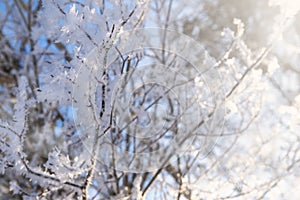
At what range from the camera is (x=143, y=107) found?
1430mm

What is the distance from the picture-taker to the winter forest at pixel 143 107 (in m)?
0.87

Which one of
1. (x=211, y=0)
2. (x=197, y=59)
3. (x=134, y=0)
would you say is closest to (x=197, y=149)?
(x=197, y=59)

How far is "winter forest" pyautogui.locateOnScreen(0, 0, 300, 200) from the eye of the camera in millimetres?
874

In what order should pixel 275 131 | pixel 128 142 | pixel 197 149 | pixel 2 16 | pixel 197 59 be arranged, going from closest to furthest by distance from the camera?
pixel 197 149 → pixel 128 142 → pixel 197 59 → pixel 275 131 → pixel 2 16

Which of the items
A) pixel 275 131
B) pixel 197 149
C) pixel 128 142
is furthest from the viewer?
pixel 275 131

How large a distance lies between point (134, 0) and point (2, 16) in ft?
8.03

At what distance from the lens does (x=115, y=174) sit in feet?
4.55

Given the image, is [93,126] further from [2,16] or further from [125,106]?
[2,16]

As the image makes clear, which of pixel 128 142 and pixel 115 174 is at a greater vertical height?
pixel 128 142

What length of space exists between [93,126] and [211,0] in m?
2.44

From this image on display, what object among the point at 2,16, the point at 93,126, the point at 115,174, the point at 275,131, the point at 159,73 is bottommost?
the point at 93,126

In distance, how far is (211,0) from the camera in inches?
121

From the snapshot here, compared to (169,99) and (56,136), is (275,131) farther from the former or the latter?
(56,136)

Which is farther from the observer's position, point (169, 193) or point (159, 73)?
point (169, 193)
